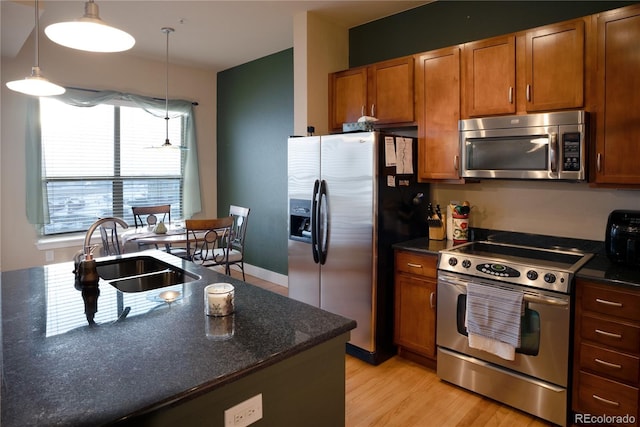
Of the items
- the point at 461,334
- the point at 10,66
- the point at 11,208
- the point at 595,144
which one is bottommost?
the point at 461,334

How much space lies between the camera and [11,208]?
441 cm

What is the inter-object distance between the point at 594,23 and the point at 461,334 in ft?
6.57

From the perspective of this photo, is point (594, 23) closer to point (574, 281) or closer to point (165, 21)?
point (574, 281)

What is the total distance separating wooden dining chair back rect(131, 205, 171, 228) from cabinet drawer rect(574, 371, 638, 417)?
4.29 metres

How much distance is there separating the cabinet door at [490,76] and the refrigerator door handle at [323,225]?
3.88 feet

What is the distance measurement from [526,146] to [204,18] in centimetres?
303

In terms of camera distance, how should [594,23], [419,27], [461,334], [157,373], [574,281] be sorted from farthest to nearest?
[419,27] < [461,334] < [594,23] < [574,281] < [157,373]

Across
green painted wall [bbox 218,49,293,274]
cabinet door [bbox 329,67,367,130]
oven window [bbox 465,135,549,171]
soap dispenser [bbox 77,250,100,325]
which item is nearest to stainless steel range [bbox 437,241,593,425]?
oven window [bbox 465,135,549,171]

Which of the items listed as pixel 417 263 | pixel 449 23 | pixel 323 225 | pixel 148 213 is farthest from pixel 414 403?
pixel 148 213

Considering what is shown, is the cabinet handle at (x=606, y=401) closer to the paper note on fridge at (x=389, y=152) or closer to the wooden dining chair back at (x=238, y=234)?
the paper note on fridge at (x=389, y=152)

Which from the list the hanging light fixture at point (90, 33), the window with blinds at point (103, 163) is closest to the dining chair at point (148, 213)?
the window with blinds at point (103, 163)

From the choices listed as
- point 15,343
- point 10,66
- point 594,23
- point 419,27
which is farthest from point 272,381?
point 10,66

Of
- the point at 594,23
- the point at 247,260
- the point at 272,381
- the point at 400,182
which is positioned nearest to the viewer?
the point at 272,381

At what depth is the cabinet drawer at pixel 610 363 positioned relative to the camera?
2082 mm
